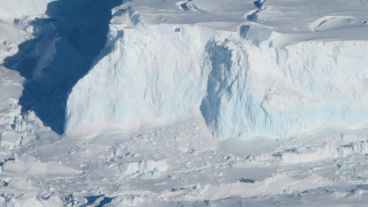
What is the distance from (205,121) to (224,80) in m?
1.09

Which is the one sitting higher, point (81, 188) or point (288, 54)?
point (288, 54)

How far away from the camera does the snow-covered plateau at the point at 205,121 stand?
30.0 m

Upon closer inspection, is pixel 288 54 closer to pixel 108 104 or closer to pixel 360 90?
pixel 360 90

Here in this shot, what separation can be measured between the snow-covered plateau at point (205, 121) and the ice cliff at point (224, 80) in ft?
0.08

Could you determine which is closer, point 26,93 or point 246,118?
point 246,118

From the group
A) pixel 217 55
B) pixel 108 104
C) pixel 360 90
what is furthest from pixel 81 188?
pixel 360 90

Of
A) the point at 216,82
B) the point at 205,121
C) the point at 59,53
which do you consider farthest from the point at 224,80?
the point at 59,53

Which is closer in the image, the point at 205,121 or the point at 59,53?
the point at 205,121

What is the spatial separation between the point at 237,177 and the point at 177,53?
3.82 m

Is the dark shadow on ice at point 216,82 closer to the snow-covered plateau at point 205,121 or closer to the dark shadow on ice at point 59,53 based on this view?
the snow-covered plateau at point 205,121

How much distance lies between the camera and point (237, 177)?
1193 inches

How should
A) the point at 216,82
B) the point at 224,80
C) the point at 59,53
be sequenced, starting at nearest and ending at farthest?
the point at 224,80 < the point at 216,82 < the point at 59,53

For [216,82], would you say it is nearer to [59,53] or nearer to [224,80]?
[224,80]

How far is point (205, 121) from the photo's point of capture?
1256 inches
